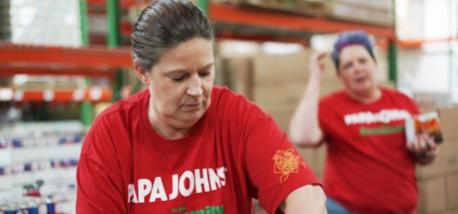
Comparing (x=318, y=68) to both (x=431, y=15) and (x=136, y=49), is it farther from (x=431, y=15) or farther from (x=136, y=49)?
(x=431, y=15)

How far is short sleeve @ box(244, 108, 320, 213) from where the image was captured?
1341mm

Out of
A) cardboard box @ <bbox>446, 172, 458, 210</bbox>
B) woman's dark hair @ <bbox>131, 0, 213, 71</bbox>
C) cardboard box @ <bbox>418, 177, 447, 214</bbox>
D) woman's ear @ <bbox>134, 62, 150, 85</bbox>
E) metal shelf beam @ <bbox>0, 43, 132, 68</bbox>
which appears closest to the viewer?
woman's dark hair @ <bbox>131, 0, 213, 71</bbox>

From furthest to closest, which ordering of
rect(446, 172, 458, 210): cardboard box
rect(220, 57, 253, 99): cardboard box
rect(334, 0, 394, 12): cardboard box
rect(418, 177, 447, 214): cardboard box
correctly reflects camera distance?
rect(334, 0, 394, 12): cardboard box < rect(446, 172, 458, 210): cardboard box < rect(418, 177, 447, 214): cardboard box < rect(220, 57, 253, 99): cardboard box

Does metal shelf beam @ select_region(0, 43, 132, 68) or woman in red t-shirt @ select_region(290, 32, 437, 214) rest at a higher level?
metal shelf beam @ select_region(0, 43, 132, 68)

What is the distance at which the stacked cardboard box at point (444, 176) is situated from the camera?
129 inches

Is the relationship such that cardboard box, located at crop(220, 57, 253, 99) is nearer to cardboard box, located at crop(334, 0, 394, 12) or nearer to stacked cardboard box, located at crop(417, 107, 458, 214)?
stacked cardboard box, located at crop(417, 107, 458, 214)

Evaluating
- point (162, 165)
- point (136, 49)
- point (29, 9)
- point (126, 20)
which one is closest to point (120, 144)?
point (162, 165)

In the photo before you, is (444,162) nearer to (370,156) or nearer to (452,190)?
(452,190)

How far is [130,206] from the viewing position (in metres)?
1.40

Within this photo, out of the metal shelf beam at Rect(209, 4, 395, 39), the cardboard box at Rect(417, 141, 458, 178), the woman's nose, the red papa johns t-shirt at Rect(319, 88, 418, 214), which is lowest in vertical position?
the cardboard box at Rect(417, 141, 458, 178)

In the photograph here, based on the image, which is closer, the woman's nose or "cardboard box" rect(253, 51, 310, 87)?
the woman's nose

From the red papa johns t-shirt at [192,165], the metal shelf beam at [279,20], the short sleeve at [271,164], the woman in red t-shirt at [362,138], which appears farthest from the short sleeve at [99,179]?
the metal shelf beam at [279,20]

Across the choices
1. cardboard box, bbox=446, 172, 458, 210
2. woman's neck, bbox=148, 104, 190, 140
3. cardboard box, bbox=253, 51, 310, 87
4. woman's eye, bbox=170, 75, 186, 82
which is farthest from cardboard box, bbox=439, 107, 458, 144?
woman's eye, bbox=170, 75, 186, 82

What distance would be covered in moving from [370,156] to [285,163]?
1.05 meters
